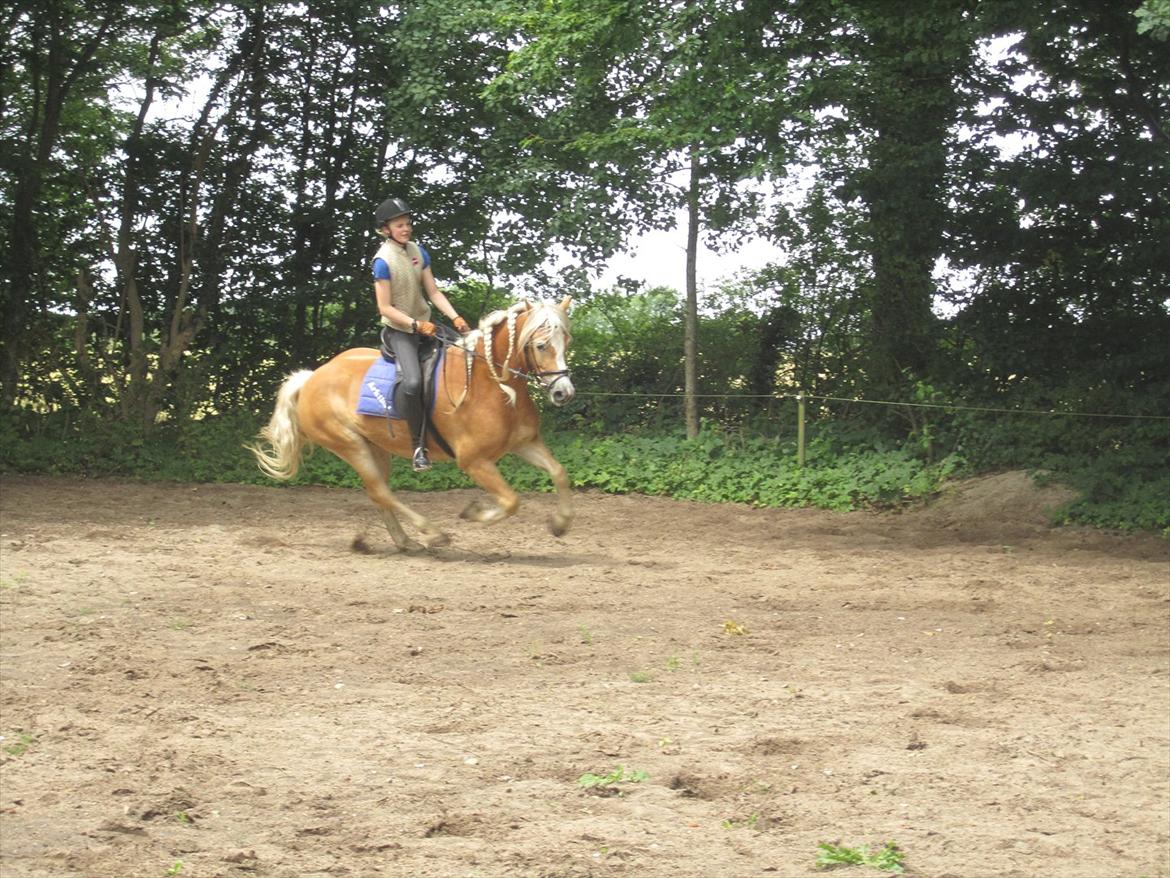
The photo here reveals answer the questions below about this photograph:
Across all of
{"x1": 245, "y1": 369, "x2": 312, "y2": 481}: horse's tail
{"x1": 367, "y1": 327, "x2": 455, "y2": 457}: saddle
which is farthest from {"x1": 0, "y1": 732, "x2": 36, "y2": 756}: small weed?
{"x1": 245, "y1": 369, "x2": 312, "y2": 481}: horse's tail

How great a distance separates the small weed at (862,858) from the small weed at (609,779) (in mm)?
959

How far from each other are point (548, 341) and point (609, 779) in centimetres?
538

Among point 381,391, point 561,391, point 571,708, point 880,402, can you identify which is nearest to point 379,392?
point 381,391

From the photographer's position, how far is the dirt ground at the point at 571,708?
5000mm

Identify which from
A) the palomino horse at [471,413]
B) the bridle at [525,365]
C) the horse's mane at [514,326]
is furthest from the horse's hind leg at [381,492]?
the horse's mane at [514,326]

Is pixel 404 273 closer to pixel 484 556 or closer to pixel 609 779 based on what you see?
pixel 484 556

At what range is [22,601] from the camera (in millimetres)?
9219

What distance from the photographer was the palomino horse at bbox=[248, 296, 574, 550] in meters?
10.8

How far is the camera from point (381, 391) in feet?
37.8

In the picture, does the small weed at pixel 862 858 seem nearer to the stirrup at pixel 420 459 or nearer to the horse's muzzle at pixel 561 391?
the horse's muzzle at pixel 561 391

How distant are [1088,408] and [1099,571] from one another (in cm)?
445

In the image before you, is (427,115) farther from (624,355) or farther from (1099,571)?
(1099,571)

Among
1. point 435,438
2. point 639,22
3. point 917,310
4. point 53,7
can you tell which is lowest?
point 435,438

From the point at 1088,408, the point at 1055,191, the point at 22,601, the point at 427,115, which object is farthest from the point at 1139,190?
the point at 22,601
